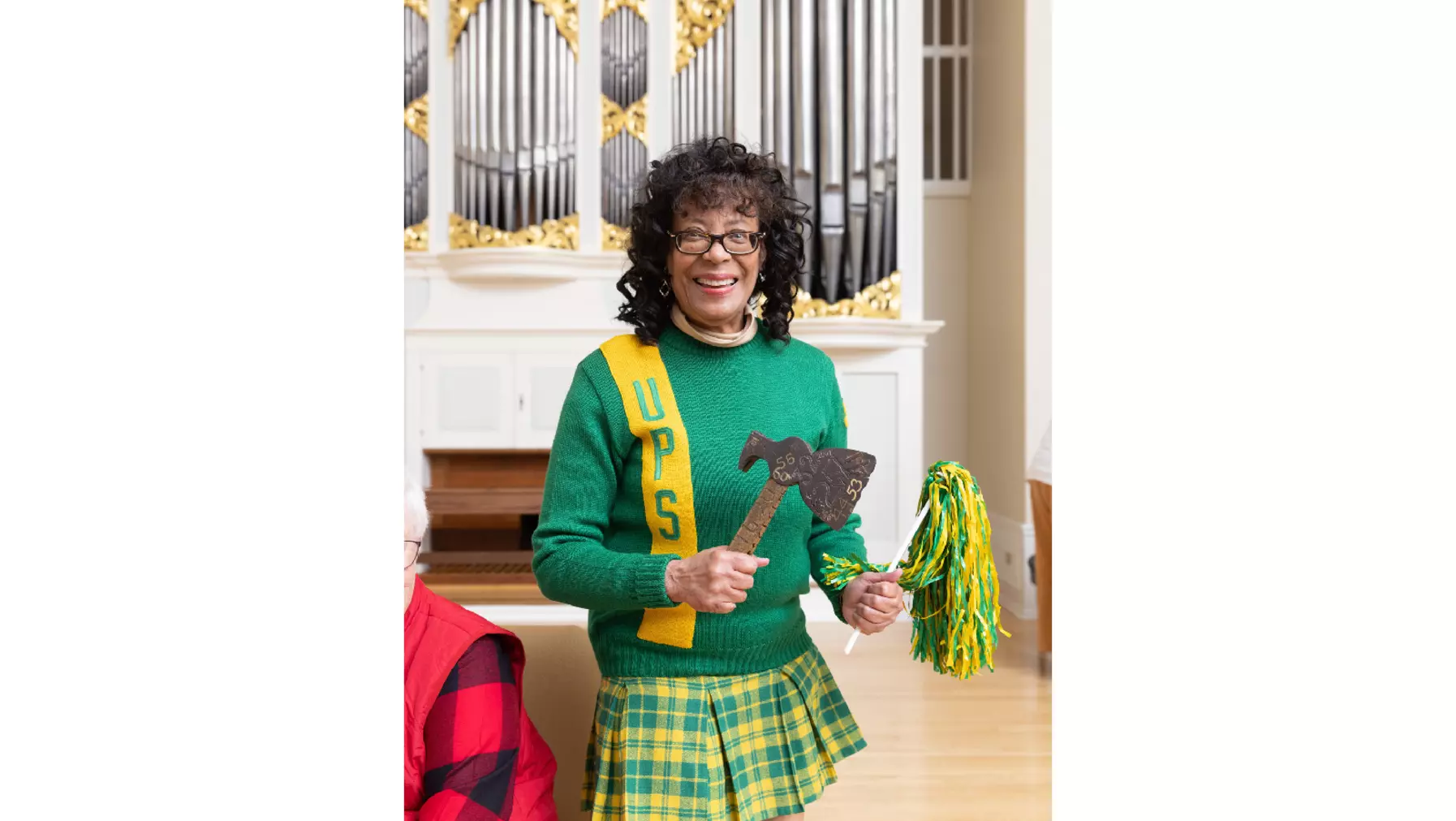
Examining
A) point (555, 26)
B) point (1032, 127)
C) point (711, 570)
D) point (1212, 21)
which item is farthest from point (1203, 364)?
point (555, 26)

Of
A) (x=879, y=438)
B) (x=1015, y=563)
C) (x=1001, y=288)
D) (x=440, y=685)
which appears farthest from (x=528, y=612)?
(x=440, y=685)

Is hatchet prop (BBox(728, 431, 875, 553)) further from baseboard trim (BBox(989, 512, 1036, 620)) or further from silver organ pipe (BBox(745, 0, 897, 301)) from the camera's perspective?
silver organ pipe (BBox(745, 0, 897, 301))

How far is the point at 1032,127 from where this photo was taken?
3.88 metres

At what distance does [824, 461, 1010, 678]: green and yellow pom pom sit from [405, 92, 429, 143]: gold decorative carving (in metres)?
3.71

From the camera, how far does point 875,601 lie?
3.15ft

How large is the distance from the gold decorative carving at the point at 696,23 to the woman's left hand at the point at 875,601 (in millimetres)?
3520

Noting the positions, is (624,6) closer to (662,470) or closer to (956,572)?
(662,470)

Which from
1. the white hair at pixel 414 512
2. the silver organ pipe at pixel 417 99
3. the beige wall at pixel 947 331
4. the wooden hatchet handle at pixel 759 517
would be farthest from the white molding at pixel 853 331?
the wooden hatchet handle at pixel 759 517

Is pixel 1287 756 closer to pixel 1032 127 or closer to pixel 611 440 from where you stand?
pixel 611 440

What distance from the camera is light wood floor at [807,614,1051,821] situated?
222 centimetres

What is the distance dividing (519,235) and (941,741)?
8.25 feet

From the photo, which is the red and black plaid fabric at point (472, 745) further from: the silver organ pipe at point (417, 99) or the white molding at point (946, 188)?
the white molding at point (946, 188)

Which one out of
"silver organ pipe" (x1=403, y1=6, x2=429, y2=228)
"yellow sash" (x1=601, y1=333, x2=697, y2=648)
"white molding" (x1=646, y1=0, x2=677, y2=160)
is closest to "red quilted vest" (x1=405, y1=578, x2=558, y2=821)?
"yellow sash" (x1=601, y1=333, x2=697, y2=648)
